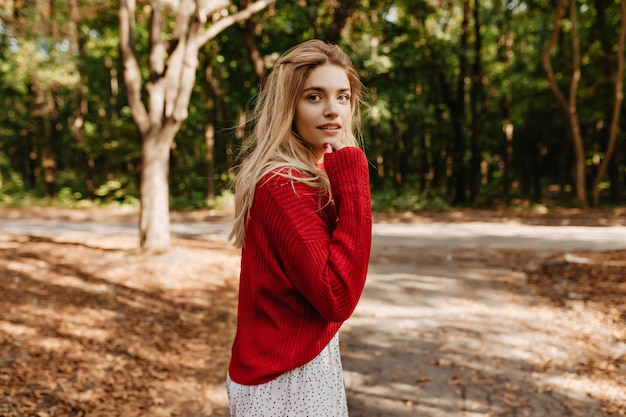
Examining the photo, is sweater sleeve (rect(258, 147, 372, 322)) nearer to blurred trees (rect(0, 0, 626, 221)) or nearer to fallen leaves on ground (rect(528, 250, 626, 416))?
fallen leaves on ground (rect(528, 250, 626, 416))

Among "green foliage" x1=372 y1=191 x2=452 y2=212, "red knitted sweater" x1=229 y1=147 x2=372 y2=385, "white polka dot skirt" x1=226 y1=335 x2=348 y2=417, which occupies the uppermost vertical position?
"red knitted sweater" x1=229 y1=147 x2=372 y2=385

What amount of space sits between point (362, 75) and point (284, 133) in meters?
7.26

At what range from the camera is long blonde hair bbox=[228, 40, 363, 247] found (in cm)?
151

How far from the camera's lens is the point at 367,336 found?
5.36 metres

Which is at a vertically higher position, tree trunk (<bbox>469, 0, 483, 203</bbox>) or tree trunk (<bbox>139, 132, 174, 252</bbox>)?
tree trunk (<bbox>469, 0, 483, 203</bbox>)

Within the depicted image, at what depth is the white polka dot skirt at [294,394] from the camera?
61.2 inches

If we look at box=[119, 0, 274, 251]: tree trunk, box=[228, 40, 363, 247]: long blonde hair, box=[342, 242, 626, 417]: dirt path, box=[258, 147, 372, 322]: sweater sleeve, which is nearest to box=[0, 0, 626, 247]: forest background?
box=[119, 0, 274, 251]: tree trunk

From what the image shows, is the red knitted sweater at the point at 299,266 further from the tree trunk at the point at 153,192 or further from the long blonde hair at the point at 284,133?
the tree trunk at the point at 153,192

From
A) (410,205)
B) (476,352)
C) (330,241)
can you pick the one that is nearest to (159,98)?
(476,352)

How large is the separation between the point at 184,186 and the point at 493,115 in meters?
18.5

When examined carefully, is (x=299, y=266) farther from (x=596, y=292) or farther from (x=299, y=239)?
(x=596, y=292)

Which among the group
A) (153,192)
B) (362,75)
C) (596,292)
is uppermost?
(362,75)

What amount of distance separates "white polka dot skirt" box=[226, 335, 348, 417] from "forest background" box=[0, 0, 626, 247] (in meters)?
6.99

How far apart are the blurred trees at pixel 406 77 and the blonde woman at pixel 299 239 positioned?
7353 mm
